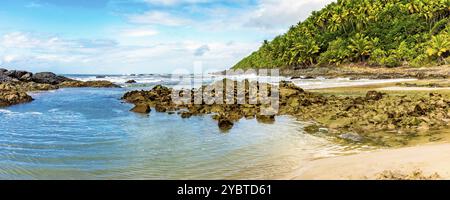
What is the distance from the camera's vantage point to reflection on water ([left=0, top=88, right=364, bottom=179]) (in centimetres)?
930

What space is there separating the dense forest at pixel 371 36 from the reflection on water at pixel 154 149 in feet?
216

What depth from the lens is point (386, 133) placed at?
43.9ft

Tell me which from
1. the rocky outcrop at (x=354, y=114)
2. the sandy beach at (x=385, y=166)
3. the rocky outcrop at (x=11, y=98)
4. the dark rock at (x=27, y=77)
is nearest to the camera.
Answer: the sandy beach at (x=385, y=166)

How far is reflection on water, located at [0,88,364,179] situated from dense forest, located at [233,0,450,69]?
6569cm

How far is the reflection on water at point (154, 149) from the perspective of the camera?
30.5 ft

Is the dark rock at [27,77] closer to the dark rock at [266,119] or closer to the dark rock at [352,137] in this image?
the dark rock at [266,119]

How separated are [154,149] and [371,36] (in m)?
92.3

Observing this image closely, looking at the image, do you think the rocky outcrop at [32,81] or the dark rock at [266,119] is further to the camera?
the rocky outcrop at [32,81]

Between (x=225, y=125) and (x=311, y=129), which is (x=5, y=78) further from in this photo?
(x=311, y=129)

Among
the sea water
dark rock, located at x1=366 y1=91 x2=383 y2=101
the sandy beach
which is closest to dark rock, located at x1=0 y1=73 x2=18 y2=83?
the sea water

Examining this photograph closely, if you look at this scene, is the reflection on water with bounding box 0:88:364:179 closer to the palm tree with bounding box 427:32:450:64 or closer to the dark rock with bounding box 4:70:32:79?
the dark rock with bounding box 4:70:32:79

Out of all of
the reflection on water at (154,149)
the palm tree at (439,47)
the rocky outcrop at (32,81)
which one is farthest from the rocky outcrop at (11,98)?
the palm tree at (439,47)

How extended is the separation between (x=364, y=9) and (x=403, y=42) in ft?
82.1
